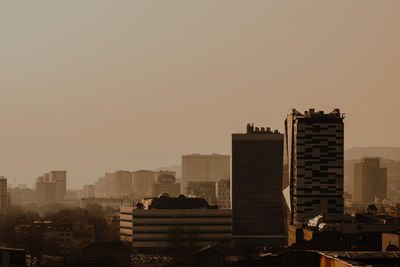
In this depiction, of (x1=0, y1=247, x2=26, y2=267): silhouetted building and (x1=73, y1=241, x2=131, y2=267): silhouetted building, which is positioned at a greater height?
(x1=0, y1=247, x2=26, y2=267): silhouetted building

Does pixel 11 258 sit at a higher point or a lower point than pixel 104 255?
higher

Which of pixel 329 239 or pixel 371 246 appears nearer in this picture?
pixel 329 239

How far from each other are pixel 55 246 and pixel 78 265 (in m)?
53.6

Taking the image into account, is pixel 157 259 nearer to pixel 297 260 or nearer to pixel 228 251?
pixel 228 251

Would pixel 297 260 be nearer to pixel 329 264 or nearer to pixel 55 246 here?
pixel 329 264

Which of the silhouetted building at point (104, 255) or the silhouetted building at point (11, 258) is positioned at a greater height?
the silhouetted building at point (11, 258)

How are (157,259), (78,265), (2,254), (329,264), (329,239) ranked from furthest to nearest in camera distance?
(157,259)
(78,265)
(329,239)
(2,254)
(329,264)

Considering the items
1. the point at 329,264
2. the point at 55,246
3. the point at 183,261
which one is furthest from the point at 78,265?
the point at 329,264

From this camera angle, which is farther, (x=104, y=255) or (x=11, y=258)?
(x=104, y=255)

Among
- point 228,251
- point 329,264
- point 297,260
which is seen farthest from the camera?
point 228,251

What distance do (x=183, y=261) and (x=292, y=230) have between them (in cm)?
1846

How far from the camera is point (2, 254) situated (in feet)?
283

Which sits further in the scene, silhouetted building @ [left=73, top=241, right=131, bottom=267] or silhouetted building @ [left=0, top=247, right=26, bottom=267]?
silhouetted building @ [left=73, top=241, right=131, bottom=267]

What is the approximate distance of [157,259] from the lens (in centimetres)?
18012
